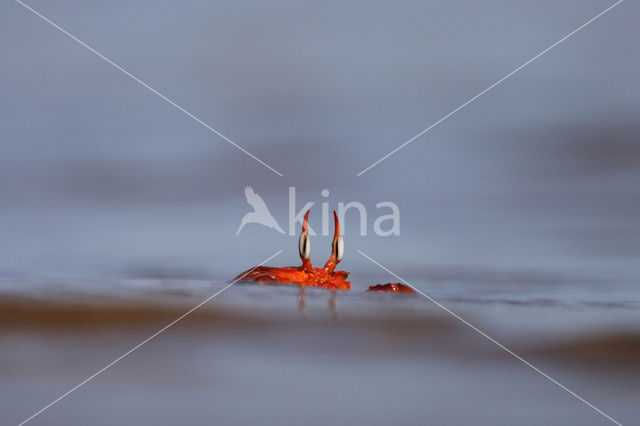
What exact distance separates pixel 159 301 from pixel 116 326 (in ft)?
0.91

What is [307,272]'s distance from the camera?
12.8ft

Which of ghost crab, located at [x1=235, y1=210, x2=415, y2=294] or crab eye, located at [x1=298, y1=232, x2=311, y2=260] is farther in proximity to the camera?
crab eye, located at [x1=298, y1=232, x2=311, y2=260]

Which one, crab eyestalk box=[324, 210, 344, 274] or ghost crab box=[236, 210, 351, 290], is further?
crab eyestalk box=[324, 210, 344, 274]

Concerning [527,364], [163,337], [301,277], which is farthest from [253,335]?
[301,277]

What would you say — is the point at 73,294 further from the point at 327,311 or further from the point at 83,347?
the point at 327,311

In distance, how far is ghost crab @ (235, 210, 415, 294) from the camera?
3.44 meters

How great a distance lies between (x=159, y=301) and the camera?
2.14 meters

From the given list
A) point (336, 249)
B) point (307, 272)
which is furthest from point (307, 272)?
point (336, 249)

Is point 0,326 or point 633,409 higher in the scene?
point 0,326

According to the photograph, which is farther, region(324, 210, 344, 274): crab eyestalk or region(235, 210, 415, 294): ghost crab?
region(324, 210, 344, 274): crab eyestalk

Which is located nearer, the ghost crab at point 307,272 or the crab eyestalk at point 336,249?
the ghost crab at point 307,272

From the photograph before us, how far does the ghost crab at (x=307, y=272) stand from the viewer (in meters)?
3.47

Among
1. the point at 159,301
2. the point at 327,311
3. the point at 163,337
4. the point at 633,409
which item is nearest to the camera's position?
the point at 633,409

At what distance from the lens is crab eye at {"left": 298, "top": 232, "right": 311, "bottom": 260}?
3.96 meters
